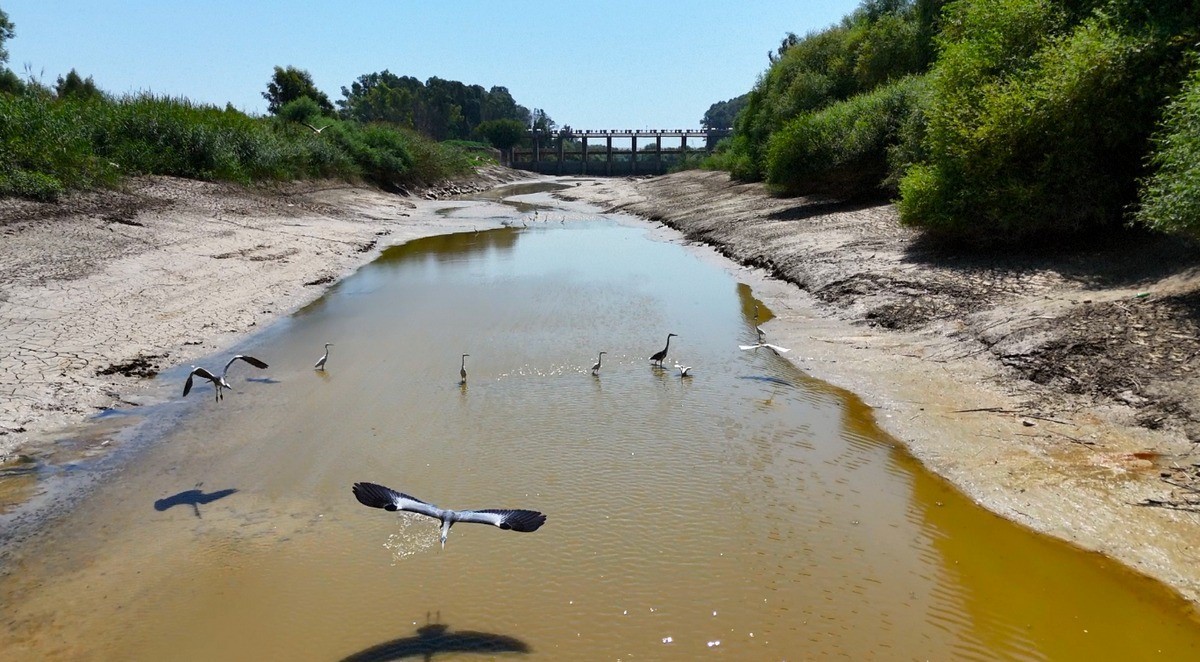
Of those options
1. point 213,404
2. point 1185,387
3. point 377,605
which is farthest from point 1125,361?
point 213,404

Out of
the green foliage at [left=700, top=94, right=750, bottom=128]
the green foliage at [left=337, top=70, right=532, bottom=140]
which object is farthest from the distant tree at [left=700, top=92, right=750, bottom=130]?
the green foliage at [left=337, top=70, right=532, bottom=140]

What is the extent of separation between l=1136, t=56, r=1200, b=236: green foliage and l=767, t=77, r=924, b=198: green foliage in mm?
10906

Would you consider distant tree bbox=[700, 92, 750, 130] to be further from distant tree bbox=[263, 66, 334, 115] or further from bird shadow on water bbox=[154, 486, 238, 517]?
bird shadow on water bbox=[154, 486, 238, 517]

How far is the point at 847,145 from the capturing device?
2152cm

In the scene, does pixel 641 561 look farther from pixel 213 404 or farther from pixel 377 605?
pixel 213 404

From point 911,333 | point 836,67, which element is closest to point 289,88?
point 836,67

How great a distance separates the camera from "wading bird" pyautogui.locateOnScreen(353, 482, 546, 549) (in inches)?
180

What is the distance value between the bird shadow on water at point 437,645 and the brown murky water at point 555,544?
2 cm

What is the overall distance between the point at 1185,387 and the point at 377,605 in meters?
7.47

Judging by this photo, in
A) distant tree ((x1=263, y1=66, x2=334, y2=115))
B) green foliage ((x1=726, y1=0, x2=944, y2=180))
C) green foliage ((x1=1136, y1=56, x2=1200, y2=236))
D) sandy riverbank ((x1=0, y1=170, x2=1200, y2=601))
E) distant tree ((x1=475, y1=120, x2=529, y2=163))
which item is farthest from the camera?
distant tree ((x1=475, y1=120, x2=529, y2=163))

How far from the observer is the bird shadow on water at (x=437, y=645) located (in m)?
4.55

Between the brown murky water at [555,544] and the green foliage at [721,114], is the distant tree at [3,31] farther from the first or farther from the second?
the green foliage at [721,114]

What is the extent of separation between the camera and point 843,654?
14.9 ft

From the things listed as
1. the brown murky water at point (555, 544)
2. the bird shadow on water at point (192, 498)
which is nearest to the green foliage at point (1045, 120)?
the brown murky water at point (555, 544)
